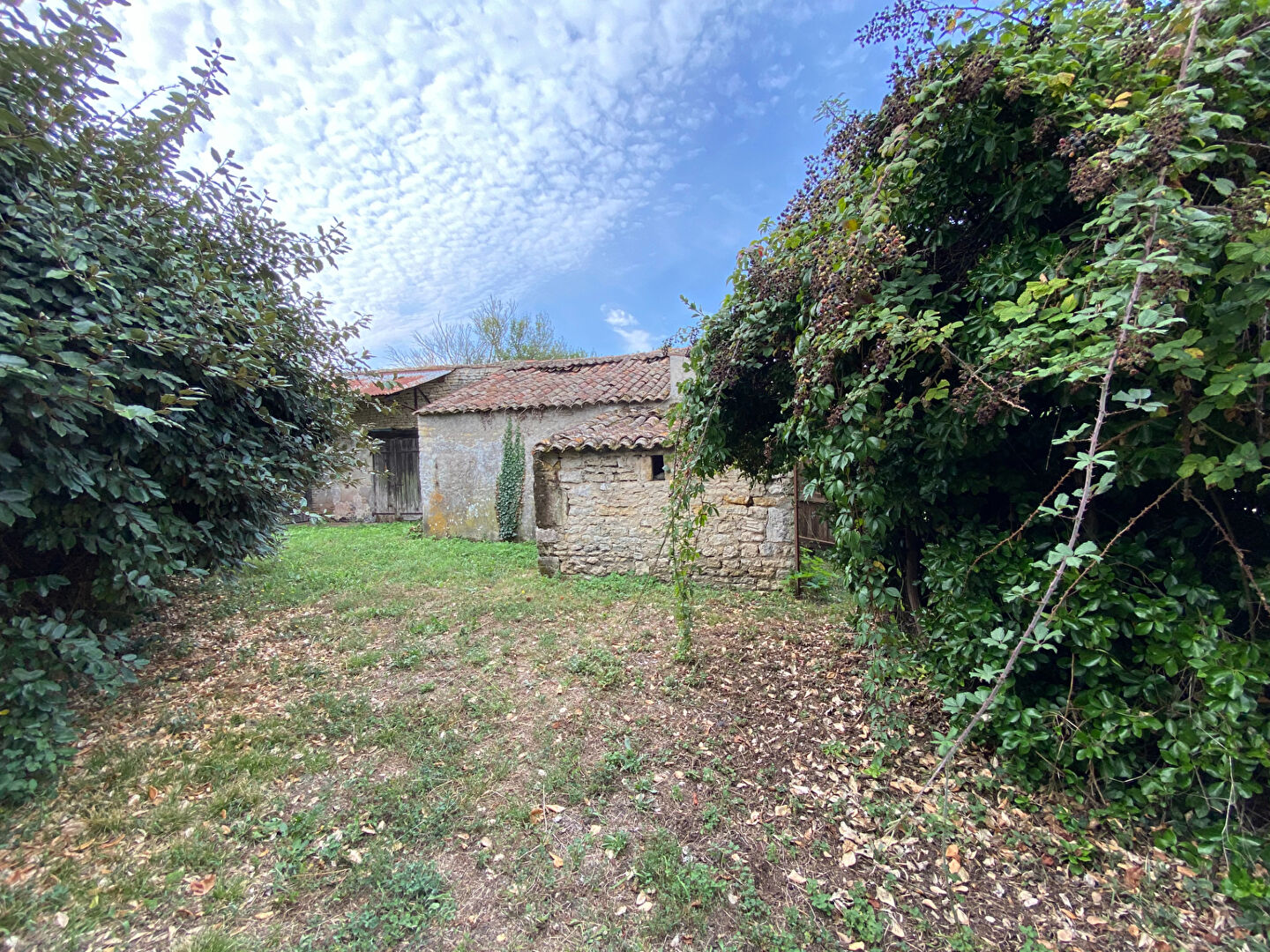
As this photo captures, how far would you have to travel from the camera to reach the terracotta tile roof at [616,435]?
719 centimetres

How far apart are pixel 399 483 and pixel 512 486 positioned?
4.53m

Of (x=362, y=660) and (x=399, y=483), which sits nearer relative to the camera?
(x=362, y=660)

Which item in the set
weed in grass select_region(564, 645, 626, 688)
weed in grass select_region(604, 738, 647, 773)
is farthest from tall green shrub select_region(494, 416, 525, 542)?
weed in grass select_region(604, 738, 647, 773)

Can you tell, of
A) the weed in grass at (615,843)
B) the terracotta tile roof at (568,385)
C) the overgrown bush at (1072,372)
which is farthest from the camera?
the terracotta tile roof at (568,385)

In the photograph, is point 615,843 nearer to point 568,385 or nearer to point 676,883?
point 676,883

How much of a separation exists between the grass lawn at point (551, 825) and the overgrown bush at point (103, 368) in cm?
66

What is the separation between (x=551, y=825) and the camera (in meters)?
2.48

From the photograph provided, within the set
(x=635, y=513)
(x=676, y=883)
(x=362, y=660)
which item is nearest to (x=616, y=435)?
(x=635, y=513)

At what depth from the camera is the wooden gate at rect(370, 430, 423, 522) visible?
43.2 feet

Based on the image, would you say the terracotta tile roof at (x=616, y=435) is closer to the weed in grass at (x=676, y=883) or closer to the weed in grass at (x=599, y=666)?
the weed in grass at (x=599, y=666)

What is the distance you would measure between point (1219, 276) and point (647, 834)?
3.16 meters

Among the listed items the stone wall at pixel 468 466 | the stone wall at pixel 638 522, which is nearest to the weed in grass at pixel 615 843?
the stone wall at pixel 638 522

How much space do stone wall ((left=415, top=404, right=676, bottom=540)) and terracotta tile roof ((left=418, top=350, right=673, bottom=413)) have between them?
243 millimetres

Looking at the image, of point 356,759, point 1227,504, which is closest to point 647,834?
point 356,759
